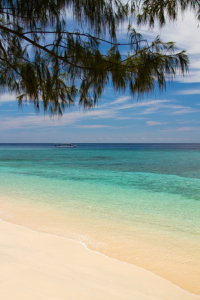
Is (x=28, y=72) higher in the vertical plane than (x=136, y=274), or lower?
higher

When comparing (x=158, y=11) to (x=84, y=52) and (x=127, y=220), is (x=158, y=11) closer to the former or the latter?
(x=84, y=52)

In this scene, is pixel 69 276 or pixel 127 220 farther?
pixel 127 220

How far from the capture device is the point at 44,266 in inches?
71.3

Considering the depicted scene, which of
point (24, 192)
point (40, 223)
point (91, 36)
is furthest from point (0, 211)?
point (91, 36)

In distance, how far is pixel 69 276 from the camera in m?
1.70

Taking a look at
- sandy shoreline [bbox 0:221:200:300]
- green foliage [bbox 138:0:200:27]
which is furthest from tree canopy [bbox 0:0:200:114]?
sandy shoreline [bbox 0:221:200:300]

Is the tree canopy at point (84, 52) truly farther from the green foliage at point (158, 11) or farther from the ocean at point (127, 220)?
the ocean at point (127, 220)

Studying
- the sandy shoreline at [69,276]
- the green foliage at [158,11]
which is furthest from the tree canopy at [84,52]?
the sandy shoreline at [69,276]

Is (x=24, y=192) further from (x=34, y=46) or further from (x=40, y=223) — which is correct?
(x=34, y=46)

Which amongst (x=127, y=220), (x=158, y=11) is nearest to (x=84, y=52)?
(x=158, y=11)

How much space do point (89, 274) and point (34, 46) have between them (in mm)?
2275

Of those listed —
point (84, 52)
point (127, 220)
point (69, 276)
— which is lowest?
point (127, 220)

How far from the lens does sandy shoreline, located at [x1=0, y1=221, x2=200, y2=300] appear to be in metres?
1.48

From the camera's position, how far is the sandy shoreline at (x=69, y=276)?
148cm
